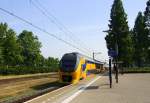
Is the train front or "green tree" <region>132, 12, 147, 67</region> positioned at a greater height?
"green tree" <region>132, 12, 147, 67</region>

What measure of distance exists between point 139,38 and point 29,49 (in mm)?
38465

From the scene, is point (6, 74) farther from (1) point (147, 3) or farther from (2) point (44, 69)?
(1) point (147, 3)

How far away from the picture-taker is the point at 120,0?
88938 mm

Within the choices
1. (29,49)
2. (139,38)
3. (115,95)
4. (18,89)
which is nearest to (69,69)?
(18,89)

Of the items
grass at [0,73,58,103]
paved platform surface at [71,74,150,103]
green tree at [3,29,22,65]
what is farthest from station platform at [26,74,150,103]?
green tree at [3,29,22,65]

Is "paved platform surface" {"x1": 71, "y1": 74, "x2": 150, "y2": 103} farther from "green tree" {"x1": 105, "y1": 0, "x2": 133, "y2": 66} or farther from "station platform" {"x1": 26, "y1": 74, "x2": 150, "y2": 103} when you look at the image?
"green tree" {"x1": 105, "y1": 0, "x2": 133, "y2": 66}

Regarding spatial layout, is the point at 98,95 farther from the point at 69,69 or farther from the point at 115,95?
the point at 69,69

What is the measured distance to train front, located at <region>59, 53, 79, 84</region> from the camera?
129 feet

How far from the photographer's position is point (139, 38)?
102000 millimetres

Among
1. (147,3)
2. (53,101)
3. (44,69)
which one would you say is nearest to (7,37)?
(44,69)

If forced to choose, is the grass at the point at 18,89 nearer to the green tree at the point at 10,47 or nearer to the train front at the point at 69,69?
the train front at the point at 69,69

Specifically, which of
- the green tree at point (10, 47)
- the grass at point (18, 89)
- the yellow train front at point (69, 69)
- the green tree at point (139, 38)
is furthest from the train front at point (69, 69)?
the green tree at point (10, 47)

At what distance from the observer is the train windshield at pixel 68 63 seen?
39.8 meters

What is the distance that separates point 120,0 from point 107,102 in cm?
7237
